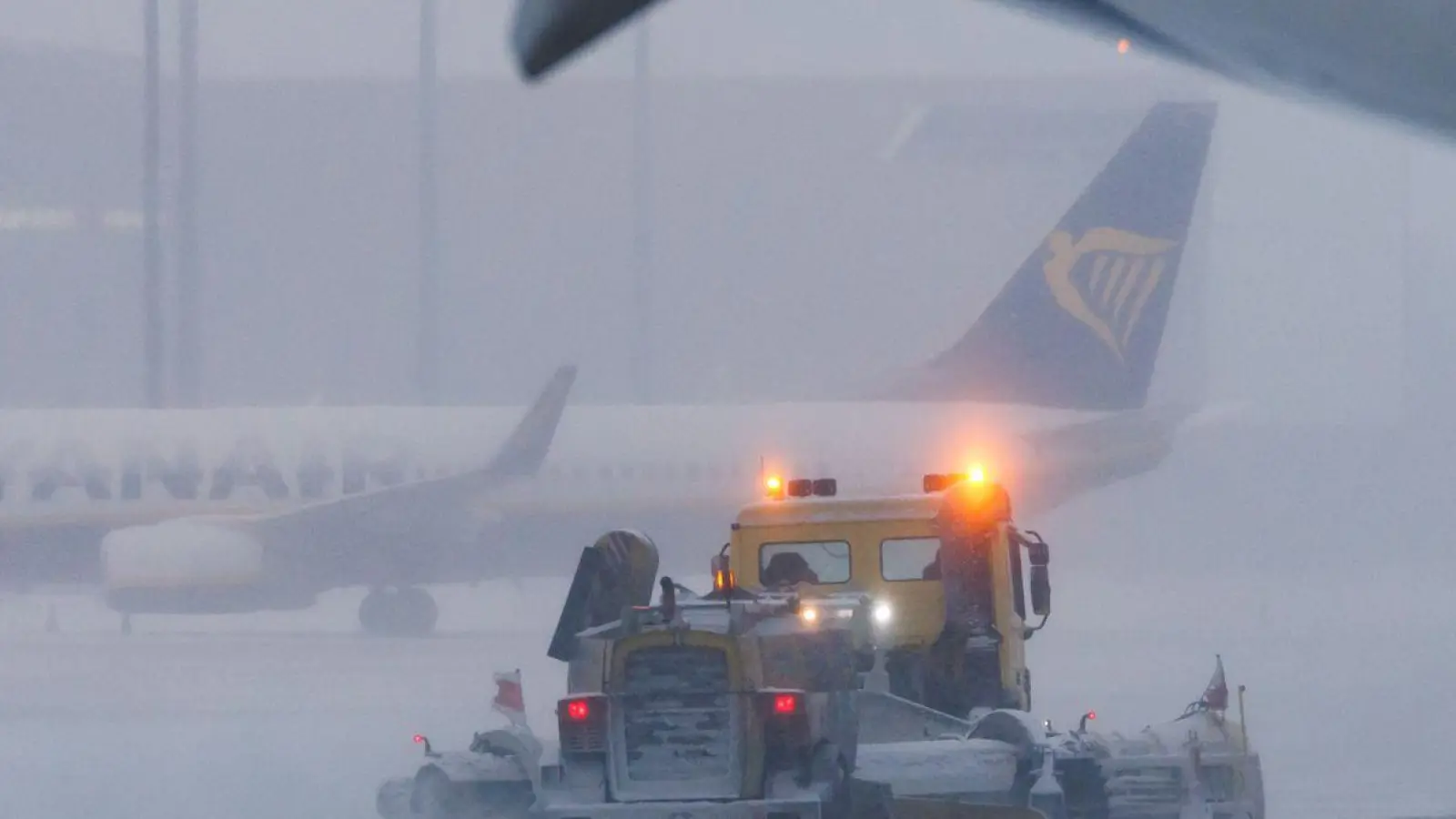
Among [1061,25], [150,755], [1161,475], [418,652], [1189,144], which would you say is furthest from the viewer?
[1161,475]

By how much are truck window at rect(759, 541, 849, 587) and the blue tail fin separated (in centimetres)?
1637

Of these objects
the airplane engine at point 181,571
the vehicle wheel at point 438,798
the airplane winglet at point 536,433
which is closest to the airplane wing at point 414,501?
the airplane winglet at point 536,433

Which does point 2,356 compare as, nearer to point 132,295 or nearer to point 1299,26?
point 132,295

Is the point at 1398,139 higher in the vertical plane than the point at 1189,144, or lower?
lower

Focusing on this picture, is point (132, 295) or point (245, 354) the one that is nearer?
point (132, 295)

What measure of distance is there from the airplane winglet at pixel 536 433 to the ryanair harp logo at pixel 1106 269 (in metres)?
6.20

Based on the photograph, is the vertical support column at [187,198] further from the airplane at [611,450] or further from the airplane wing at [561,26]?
the airplane wing at [561,26]

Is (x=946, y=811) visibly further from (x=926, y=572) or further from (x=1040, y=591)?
(x=926, y=572)

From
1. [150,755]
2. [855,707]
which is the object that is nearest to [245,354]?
[150,755]

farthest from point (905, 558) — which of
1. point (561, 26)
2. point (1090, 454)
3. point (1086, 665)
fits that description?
point (1090, 454)

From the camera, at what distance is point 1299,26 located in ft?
7.72

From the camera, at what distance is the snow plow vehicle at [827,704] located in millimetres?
6477

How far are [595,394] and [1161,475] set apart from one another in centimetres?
1080

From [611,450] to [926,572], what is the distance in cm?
1667
